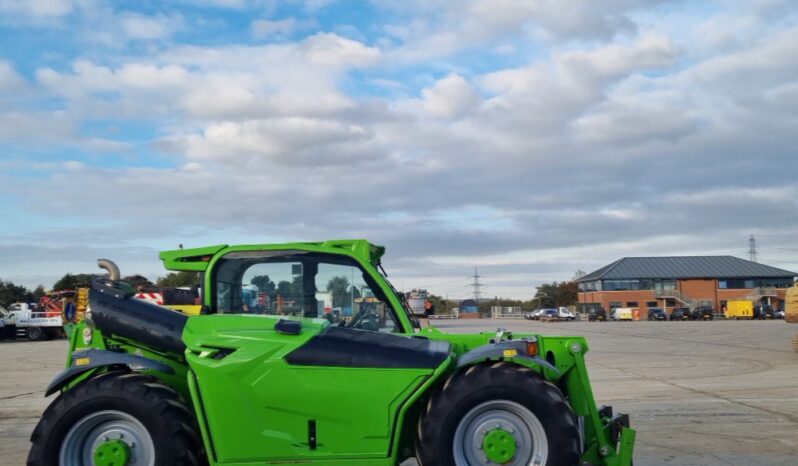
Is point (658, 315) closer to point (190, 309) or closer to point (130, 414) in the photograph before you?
point (190, 309)

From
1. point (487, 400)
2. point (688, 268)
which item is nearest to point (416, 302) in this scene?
point (487, 400)

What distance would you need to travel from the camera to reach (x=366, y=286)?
655 centimetres

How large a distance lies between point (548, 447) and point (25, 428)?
27.8 feet

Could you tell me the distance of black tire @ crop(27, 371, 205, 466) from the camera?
5.32 m

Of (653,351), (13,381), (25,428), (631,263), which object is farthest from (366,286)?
(631,263)

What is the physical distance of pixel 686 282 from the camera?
10894 centimetres

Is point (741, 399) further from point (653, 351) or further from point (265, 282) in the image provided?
point (653, 351)

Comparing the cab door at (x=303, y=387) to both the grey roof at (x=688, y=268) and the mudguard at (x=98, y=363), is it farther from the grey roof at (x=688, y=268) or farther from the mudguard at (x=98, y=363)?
the grey roof at (x=688, y=268)

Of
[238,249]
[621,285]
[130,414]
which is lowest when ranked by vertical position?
[130,414]

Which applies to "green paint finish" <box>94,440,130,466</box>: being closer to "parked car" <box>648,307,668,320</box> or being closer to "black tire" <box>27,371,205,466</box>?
"black tire" <box>27,371,205,466</box>

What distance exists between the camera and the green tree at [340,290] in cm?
654

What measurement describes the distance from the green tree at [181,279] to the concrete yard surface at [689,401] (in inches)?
95.8

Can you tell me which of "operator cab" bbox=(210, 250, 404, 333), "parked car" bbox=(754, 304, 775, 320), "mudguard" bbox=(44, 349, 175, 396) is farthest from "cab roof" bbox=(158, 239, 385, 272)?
"parked car" bbox=(754, 304, 775, 320)

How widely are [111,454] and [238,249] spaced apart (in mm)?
Answer: 1928
